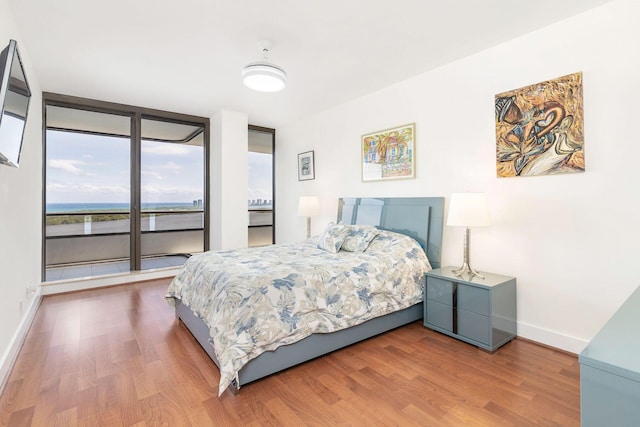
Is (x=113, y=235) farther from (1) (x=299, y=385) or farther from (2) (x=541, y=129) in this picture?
(2) (x=541, y=129)

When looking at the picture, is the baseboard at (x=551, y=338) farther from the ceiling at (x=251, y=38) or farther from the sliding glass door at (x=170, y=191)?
the sliding glass door at (x=170, y=191)

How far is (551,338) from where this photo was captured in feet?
8.18

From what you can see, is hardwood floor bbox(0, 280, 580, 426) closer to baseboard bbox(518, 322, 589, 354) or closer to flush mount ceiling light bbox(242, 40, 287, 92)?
baseboard bbox(518, 322, 589, 354)

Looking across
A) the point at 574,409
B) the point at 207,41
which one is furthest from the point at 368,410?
the point at 207,41

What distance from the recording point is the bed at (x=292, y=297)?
6.45ft

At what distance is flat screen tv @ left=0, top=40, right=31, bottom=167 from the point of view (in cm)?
155

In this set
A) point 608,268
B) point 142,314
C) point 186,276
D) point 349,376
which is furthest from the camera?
point 142,314

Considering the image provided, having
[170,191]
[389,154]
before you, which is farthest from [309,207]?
[170,191]

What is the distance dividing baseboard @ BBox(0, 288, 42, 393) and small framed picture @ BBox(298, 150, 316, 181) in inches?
145

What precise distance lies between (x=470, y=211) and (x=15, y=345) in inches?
148

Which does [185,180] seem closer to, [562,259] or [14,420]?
[14,420]

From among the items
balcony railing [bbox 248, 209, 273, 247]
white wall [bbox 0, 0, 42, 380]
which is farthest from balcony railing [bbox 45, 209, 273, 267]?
balcony railing [bbox 248, 209, 273, 247]

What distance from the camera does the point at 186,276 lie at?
113 inches

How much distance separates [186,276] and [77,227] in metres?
2.99
